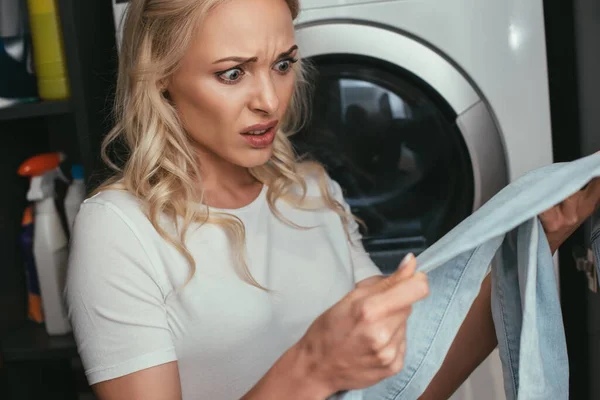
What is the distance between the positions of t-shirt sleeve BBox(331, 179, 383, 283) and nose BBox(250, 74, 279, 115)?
0.31 meters

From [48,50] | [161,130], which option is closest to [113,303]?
[161,130]

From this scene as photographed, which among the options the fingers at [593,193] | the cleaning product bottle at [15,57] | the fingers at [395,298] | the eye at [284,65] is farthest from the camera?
the cleaning product bottle at [15,57]

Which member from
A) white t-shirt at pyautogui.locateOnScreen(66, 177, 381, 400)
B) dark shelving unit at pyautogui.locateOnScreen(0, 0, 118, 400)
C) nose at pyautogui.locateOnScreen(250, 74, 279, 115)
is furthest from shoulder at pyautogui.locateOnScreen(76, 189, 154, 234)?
dark shelving unit at pyautogui.locateOnScreen(0, 0, 118, 400)

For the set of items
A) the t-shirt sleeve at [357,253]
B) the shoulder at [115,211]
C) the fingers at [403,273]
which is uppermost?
the fingers at [403,273]

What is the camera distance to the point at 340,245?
50.6 inches

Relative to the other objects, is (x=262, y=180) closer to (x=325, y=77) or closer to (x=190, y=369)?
(x=325, y=77)

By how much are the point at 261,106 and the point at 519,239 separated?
0.43 metres

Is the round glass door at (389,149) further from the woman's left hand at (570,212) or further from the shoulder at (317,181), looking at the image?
the woman's left hand at (570,212)

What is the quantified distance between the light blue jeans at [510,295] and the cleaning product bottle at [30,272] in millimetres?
1045

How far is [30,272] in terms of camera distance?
169cm

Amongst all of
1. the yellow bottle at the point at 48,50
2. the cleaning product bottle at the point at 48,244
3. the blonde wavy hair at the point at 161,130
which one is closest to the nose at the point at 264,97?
the blonde wavy hair at the point at 161,130

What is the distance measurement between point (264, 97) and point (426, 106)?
0.41m

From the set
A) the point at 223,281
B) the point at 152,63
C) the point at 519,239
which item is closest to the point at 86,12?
the point at 152,63

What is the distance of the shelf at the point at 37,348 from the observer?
1.58 metres
